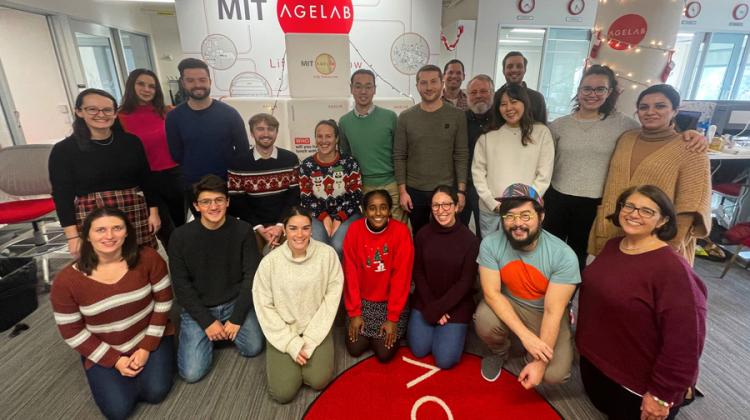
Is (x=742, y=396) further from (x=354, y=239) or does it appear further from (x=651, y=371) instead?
(x=354, y=239)

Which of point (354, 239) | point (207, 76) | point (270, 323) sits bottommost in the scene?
point (270, 323)

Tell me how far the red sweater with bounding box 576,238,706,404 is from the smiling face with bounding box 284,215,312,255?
1.38m

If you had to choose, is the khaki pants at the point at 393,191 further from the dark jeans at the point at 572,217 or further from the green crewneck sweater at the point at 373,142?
the dark jeans at the point at 572,217

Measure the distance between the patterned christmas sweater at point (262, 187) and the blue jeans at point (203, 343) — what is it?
0.64 m

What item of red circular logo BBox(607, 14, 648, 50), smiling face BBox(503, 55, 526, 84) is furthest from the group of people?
red circular logo BBox(607, 14, 648, 50)

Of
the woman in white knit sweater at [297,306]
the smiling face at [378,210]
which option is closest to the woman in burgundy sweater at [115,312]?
the woman in white knit sweater at [297,306]

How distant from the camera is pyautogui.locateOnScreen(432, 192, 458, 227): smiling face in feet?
6.58

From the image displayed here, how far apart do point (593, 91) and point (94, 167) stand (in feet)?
9.28

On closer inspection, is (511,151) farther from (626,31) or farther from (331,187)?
(626,31)

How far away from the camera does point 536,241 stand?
1853mm

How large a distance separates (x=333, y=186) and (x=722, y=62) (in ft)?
30.1

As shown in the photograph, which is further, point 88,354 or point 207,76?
point 207,76

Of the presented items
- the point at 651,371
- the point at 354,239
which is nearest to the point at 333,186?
the point at 354,239

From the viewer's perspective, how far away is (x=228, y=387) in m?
1.96
